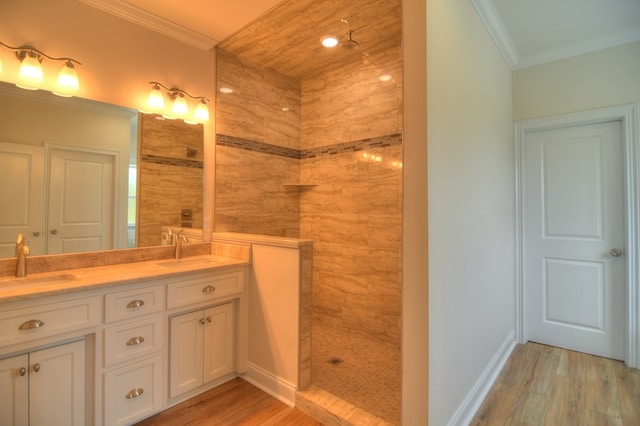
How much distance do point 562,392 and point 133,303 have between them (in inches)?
117

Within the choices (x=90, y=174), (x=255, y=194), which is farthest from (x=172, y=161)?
(x=255, y=194)

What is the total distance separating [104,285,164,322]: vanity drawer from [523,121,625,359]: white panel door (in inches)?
128

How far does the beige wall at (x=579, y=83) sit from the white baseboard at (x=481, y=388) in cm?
221

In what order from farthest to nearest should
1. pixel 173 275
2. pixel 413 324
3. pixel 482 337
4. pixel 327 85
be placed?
pixel 327 85, pixel 482 337, pixel 173 275, pixel 413 324

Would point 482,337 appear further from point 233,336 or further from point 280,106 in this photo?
point 280,106

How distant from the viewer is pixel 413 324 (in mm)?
1441

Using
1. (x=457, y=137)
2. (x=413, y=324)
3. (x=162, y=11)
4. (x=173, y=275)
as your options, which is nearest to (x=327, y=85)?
(x=162, y=11)

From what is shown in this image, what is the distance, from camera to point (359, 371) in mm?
2418

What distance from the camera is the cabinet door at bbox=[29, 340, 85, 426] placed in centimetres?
149

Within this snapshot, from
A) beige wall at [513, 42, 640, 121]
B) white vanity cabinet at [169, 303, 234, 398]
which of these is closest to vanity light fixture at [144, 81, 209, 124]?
white vanity cabinet at [169, 303, 234, 398]

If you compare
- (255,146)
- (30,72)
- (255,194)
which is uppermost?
(30,72)

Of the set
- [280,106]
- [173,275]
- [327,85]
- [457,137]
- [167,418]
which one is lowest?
[167,418]

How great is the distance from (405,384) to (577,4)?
9.30 ft

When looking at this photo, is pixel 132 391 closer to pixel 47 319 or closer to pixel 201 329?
pixel 201 329
